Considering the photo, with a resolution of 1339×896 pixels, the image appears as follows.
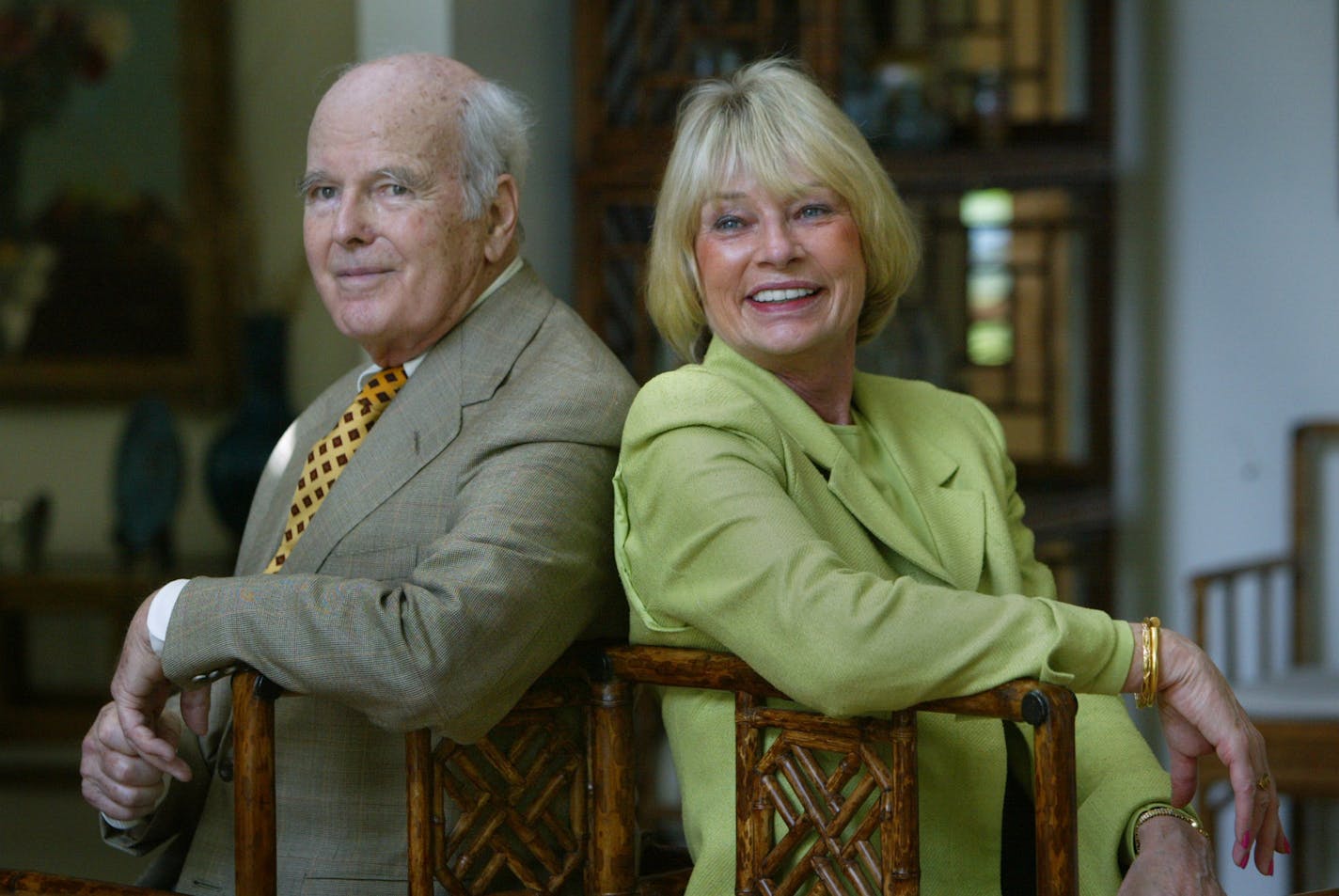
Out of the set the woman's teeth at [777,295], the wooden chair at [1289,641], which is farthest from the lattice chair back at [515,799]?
the wooden chair at [1289,641]

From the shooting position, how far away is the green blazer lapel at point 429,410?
1.83m

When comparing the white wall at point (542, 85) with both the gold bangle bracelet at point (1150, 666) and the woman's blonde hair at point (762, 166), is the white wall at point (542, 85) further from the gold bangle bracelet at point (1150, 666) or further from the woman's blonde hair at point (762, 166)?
the gold bangle bracelet at point (1150, 666)

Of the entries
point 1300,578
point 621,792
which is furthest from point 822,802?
point 1300,578

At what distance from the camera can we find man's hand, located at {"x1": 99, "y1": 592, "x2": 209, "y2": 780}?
1.68 metres

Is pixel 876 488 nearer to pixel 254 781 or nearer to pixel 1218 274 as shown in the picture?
pixel 254 781

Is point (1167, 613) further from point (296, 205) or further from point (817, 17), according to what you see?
point (296, 205)

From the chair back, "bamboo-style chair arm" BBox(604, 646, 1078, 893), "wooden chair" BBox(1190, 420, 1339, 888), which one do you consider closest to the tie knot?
"bamboo-style chair arm" BBox(604, 646, 1078, 893)

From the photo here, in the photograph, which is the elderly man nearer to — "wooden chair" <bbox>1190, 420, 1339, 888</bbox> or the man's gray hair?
the man's gray hair

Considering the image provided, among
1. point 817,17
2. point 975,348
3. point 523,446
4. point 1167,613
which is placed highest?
point 817,17

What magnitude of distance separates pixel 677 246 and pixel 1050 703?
2.26ft

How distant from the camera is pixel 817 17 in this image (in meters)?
3.75

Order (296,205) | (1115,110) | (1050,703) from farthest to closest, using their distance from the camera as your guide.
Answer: (296,205) → (1115,110) → (1050,703)

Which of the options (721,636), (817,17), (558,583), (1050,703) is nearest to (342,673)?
(558,583)

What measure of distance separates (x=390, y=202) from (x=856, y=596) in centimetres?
74
